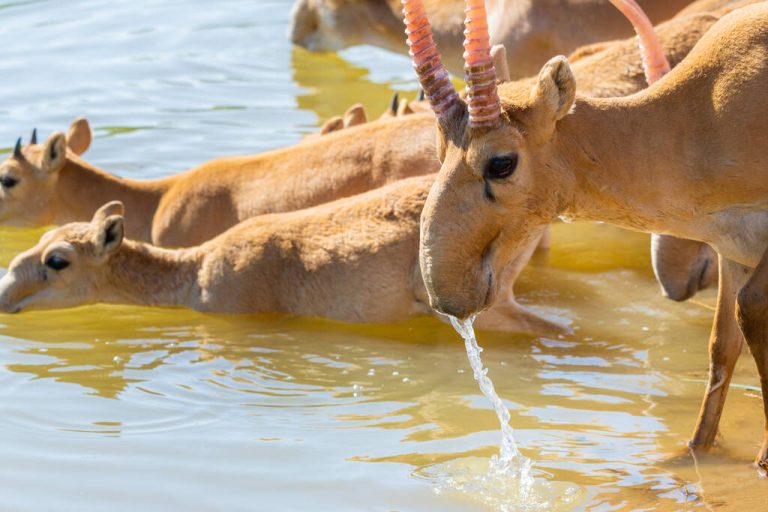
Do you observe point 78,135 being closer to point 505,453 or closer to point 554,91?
point 505,453

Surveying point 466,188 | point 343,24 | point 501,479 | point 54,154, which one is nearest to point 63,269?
point 54,154

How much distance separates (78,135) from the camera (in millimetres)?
14008

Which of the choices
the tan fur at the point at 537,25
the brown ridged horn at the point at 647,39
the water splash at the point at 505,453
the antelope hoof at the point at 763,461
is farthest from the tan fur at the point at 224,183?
the antelope hoof at the point at 763,461

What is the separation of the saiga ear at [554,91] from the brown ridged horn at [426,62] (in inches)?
14.5

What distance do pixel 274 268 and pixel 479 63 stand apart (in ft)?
14.9

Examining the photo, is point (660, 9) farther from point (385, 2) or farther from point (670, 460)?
point (670, 460)

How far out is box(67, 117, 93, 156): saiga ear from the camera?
1395cm

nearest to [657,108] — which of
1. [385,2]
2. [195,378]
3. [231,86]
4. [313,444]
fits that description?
[313,444]

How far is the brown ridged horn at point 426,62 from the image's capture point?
20.7ft

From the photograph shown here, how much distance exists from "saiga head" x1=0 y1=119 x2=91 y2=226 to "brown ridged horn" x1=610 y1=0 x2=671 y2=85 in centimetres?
644

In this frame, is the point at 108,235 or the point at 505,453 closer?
the point at 505,453

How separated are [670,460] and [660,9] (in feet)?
22.8

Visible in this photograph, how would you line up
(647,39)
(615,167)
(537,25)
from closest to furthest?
(615,167), (647,39), (537,25)

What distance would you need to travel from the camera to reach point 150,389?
9.32 metres
